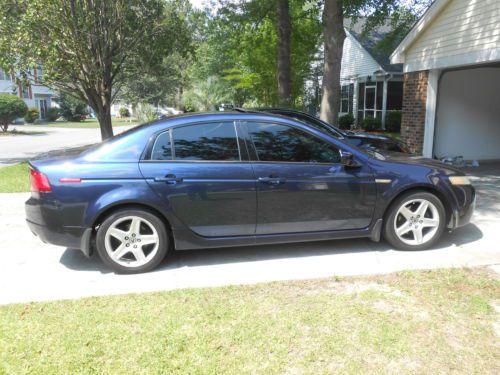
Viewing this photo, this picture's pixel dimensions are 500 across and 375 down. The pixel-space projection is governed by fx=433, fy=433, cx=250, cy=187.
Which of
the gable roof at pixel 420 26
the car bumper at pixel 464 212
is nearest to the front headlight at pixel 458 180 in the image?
the car bumper at pixel 464 212

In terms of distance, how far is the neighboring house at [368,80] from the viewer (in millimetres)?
21656

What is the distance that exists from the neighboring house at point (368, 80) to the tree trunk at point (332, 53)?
11.4m

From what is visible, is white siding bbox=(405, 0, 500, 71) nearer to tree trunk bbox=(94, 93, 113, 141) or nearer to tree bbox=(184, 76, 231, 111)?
tree trunk bbox=(94, 93, 113, 141)

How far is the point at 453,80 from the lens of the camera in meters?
11.6

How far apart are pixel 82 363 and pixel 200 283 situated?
58.1 inches

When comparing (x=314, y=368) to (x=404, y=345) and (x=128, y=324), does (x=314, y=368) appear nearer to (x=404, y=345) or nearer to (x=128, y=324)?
(x=404, y=345)

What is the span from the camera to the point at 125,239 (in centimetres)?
441

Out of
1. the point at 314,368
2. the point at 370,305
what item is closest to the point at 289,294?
the point at 370,305

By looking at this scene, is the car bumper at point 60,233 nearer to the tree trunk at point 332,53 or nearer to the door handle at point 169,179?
the door handle at point 169,179

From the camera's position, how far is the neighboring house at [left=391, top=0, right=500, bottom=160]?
8.80 meters

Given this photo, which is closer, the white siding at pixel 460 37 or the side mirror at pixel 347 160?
the side mirror at pixel 347 160

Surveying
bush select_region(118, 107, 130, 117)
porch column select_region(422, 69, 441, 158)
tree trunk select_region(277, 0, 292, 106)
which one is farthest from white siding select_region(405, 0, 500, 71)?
bush select_region(118, 107, 130, 117)

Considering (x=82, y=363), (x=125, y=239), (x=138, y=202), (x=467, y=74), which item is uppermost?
(x=467, y=74)

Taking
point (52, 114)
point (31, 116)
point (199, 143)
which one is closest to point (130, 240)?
→ point (199, 143)
